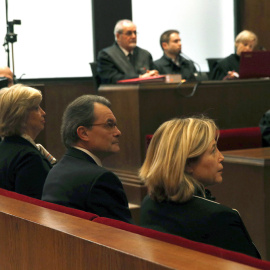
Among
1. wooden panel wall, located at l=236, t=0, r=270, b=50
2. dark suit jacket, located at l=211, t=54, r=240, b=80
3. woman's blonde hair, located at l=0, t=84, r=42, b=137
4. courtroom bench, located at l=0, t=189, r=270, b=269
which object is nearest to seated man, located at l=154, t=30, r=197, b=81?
dark suit jacket, located at l=211, t=54, r=240, b=80

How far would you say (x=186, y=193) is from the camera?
80.7 inches

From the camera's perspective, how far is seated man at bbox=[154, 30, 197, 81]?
7.40 metres

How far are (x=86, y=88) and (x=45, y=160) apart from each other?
5021 millimetres

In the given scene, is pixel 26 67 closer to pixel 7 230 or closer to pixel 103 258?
pixel 7 230

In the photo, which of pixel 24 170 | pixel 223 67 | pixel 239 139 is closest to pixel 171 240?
pixel 24 170

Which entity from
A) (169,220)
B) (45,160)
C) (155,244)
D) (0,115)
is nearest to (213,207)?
(169,220)

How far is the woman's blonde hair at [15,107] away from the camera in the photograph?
3166 millimetres

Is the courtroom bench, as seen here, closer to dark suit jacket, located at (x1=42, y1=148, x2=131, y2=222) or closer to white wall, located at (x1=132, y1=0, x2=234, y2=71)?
dark suit jacket, located at (x1=42, y1=148, x2=131, y2=222)

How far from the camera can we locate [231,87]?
5.82m

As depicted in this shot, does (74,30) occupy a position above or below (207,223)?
above

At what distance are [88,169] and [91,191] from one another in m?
0.11

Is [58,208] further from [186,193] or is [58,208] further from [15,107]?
[15,107]

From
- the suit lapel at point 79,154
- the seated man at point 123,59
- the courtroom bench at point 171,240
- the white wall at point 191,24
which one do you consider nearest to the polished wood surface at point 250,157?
the suit lapel at point 79,154

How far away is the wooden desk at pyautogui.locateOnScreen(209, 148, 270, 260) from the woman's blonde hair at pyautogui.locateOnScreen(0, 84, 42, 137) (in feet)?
4.24
